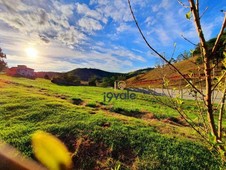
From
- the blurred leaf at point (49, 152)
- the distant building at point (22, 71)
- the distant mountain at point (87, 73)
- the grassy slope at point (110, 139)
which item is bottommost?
the grassy slope at point (110, 139)

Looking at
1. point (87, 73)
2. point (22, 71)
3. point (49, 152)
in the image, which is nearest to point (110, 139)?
point (49, 152)

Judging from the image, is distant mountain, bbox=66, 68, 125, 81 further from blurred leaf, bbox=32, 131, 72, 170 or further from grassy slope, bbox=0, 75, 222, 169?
blurred leaf, bbox=32, 131, 72, 170

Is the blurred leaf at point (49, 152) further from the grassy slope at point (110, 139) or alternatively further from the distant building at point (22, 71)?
the distant building at point (22, 71)

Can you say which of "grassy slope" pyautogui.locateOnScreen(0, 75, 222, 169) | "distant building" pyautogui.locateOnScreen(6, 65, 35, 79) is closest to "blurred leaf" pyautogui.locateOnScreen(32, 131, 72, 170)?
"grassy slope" pyautogui.locateOnScreen(0, 75, 222, 169)

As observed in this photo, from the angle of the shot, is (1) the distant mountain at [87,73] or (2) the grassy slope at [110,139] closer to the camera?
(2) the grassy slope at [110,139]

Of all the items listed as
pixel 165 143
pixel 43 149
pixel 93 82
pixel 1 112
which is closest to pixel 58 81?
pixel 93 82

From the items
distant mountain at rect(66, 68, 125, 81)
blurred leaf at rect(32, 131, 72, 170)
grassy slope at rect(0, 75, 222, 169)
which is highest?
distant mountain at rect(66, 68, 125, 81)

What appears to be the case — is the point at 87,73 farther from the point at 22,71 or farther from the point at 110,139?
the point at 110,139

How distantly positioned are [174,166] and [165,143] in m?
1.28

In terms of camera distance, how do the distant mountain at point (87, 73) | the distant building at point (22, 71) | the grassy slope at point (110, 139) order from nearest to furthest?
1. the grassy slope at point (110, 139)
2. the distant building at point (22, 71)
3. the distant mountain at point (87, 73)

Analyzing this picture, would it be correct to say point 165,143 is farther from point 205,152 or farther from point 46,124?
point 46,124

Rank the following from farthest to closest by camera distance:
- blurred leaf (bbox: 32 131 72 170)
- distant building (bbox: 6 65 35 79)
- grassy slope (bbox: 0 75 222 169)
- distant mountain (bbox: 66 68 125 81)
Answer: distant mountain (bbox: 66 68 125 81), distant building (bbox: 6 65 35 79), grassy slope (bbox: 0 75 222 169), blurred leaf (bbox: 32 131 72 170)

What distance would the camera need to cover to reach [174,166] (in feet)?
20.0

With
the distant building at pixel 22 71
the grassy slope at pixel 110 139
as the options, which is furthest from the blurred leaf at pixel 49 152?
the distant building at pixel 22 71
